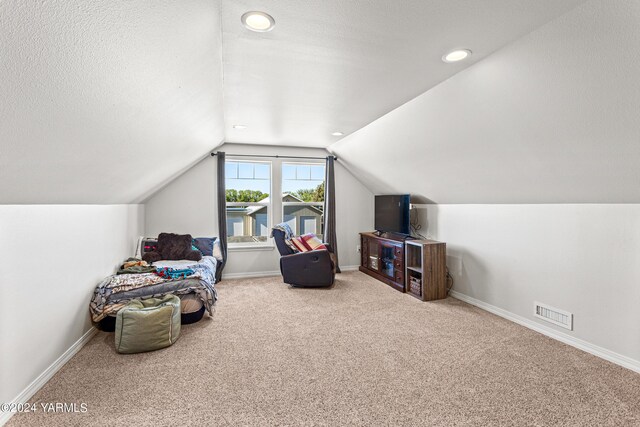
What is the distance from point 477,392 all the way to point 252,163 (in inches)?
175

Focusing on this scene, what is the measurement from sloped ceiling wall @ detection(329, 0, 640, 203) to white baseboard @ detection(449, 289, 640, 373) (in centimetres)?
120

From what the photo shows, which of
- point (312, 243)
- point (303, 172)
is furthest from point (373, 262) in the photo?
point (303, 172)

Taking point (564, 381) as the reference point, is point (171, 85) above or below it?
above

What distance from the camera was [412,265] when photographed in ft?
13.6

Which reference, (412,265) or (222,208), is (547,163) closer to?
(412,265)

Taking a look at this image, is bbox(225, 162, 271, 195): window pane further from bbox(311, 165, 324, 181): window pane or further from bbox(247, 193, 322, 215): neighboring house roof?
bbox(311, 165, 324, 181): window pane

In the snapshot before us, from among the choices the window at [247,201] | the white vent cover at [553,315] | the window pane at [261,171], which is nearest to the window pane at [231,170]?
the window at [247,201]

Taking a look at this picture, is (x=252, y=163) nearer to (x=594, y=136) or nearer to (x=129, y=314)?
(x=129, y=314)

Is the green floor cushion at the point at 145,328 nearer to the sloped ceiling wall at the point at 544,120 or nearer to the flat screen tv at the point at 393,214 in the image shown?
the sloped ceiling wall at the point at 544,120

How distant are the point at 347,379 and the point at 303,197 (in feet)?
12.4

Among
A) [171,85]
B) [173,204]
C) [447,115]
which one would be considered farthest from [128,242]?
[447,115]

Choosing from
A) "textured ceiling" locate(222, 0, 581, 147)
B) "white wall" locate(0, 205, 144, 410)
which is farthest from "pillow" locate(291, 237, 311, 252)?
"white wall" locate(0, 205, 144, 410)

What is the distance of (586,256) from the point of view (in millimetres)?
2592

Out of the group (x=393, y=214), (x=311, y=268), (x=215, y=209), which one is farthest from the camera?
(x=215, y=209)
